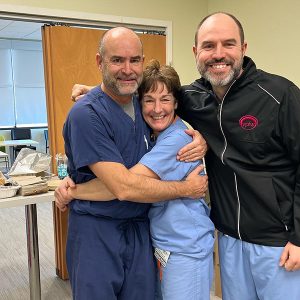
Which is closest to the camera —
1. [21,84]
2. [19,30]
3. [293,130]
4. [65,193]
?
[293,130]

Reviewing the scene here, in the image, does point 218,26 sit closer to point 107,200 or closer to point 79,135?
point 79,135

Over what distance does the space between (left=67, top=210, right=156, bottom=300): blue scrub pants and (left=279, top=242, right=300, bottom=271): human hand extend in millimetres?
509

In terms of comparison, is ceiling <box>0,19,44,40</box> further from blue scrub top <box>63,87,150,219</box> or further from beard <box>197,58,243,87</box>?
beard <box>197,58,243,87</box>

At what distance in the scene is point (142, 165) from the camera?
4.56 ft

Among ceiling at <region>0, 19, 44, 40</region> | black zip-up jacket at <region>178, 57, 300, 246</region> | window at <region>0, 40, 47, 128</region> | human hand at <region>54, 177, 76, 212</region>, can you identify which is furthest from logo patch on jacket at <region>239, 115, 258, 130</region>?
window at <region>0, 40, 47, 128</region>

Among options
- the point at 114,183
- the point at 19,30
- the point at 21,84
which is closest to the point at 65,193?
the point at 114,183

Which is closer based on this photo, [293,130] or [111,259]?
[293,130]

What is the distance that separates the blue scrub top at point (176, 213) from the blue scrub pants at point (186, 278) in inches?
1.2

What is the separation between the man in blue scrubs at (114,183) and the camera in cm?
136

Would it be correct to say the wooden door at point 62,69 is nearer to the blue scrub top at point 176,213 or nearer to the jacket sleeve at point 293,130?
the blue scrub top at point 176,213

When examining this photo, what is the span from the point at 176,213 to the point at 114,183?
0.27 metres

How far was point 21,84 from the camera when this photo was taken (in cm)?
862

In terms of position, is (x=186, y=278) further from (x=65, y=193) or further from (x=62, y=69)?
(x=62, y=69)

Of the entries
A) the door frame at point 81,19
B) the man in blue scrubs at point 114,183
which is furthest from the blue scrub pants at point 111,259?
the door frame at point 81,19
